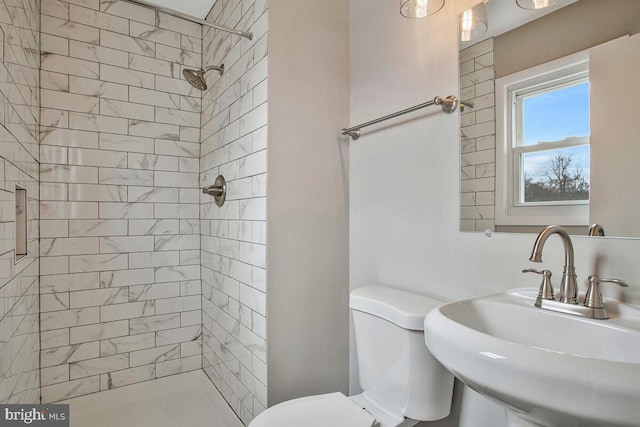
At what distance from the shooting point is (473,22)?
126 cm

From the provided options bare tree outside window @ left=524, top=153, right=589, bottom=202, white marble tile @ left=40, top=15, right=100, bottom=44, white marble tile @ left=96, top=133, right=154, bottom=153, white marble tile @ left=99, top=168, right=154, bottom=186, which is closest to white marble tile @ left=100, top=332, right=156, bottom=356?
white marble tile @ left=99, top=168, right=154, bottom=186

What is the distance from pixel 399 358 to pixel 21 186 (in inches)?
66.7

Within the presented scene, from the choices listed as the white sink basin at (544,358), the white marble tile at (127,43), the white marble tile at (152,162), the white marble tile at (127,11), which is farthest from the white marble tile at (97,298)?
the white sink basin at (544,358)

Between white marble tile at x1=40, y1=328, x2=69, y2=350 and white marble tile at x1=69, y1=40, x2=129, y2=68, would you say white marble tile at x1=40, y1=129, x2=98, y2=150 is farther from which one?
white marble tile at x1=40, y1=328, x2=69, y2=350

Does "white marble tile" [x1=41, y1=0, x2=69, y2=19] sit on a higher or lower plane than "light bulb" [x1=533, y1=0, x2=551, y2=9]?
higher

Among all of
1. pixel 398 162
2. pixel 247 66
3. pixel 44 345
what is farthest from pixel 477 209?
pixel 44 345

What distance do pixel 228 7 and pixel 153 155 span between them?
1.05 meters

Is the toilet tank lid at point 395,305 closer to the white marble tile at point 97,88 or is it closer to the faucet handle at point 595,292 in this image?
the faucet handle at point 595,292

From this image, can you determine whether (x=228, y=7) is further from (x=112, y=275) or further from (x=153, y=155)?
(x=112, y=275)

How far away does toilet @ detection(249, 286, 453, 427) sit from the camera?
3.84 ft

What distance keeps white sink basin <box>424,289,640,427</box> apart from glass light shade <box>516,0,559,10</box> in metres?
0.88

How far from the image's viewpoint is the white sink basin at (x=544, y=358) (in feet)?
1.84

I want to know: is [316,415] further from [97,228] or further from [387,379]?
[97,228]

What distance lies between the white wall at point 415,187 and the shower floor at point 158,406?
89 centimetres
